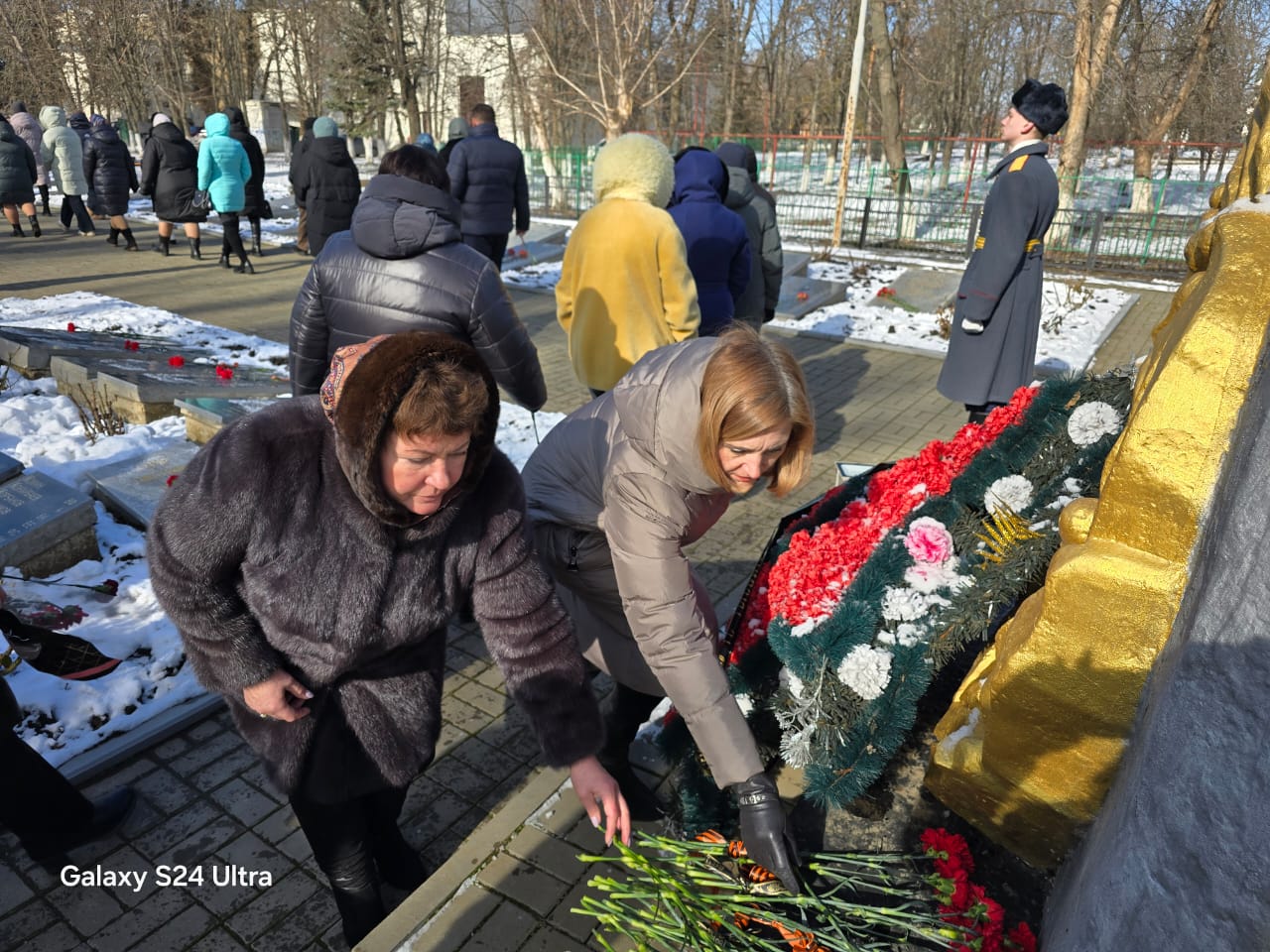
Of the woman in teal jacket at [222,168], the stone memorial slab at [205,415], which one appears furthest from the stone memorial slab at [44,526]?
the woman in teal jacket at [222,168]

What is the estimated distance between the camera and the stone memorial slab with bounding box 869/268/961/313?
9878mm

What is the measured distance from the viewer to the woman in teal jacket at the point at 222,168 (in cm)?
1033

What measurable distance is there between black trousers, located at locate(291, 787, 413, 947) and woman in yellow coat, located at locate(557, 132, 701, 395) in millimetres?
2528

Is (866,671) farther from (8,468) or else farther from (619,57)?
(619,57)

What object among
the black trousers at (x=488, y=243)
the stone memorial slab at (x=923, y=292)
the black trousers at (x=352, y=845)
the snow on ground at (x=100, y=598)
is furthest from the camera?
the stone memorial slab at (x=923, y=292)

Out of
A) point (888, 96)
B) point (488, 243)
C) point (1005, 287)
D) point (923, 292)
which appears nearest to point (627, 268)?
point (1005, 287)

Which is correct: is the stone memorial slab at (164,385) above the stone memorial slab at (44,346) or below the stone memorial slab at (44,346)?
below

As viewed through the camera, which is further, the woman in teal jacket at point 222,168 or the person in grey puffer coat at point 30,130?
the person in grey puffer coat at point 30,130

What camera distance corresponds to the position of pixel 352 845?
85.7 inches

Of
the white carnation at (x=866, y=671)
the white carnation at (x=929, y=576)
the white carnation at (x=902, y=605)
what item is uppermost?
the white carnation at (x=929, y=576)

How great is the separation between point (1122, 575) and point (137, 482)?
462 centimetres

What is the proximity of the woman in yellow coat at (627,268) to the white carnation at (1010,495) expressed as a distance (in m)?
2.05

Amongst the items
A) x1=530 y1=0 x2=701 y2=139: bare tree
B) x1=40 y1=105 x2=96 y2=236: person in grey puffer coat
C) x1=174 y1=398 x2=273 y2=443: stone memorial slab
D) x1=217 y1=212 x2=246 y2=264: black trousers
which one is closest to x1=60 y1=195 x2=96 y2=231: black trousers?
x1=40 y1=105 x2=96 y2=236: person in grey puffer coat

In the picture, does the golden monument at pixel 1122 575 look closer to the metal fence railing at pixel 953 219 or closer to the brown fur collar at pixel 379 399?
the brown fur collar at pixel 379 399
